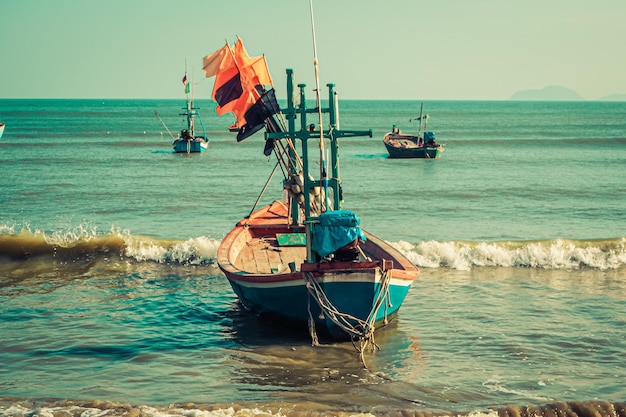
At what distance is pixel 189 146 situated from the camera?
50.2m

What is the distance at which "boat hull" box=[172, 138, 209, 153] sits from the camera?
165ft

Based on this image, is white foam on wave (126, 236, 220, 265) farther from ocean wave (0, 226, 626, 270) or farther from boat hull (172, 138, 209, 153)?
boat hull (172, 138, 209, 153)

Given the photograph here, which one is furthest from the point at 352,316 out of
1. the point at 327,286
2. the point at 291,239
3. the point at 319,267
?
the point at 291,239

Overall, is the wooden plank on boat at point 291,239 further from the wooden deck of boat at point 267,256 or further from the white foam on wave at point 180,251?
the white foam on wave at point 180,251

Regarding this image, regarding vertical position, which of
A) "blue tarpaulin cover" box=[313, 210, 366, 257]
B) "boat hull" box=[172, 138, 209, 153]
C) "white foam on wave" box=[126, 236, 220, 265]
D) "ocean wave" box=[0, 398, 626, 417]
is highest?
"boat hull" box=[172, 138, 209, 153]

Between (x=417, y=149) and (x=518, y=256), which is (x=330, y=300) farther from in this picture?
(x=417, y=149)

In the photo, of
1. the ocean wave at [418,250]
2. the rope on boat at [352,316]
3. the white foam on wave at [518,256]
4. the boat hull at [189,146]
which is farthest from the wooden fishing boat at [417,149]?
the rope on boat at [352,316]

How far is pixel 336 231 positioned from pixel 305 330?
219cm

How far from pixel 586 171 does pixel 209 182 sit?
20.1 metres

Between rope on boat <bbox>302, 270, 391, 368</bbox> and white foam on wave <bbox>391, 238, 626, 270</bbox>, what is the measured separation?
7.13m

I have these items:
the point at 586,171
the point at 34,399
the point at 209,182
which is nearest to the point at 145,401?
the point at 34,399

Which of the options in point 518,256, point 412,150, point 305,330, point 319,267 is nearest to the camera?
point 319,267

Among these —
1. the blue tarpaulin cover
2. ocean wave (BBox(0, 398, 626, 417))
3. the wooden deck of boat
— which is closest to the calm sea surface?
ocean wave (BBox(0, 398, 626, 417))

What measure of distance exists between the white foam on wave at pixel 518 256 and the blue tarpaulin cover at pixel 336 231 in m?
7.54
